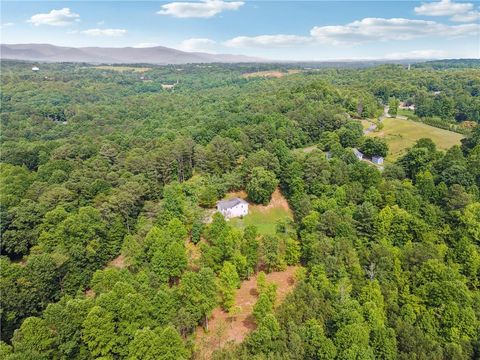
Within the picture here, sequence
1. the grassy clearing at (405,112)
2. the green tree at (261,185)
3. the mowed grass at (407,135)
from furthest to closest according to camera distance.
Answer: the grassy clearing at (405,112)
the mowed grass at (407,135)
the green tree at (261,185)

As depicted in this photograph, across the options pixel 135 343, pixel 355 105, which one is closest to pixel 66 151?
pixel 135 343

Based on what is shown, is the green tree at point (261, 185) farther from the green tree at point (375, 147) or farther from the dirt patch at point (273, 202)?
the green tree at point (375, 147)

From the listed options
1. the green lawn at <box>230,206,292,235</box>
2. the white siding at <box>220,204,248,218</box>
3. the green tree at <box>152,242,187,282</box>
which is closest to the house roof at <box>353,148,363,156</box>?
the green lawn at <box>230,206,292,235</box>

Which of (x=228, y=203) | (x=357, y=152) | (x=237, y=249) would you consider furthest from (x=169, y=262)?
(x=357, y=152)

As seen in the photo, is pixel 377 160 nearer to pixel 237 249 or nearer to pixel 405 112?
pixel 237 249

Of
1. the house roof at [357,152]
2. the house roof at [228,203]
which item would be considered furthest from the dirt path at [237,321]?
the house roof at [357,152]

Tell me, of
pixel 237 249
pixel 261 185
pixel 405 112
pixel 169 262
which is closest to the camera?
pixel 169 262

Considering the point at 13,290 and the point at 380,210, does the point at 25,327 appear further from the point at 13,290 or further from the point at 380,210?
the point at 380,210
